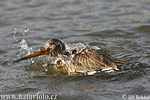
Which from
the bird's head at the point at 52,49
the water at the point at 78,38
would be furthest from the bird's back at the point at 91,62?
the bird's head at the point at 52,49

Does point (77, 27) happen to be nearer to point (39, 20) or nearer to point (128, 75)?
point (39, 20)

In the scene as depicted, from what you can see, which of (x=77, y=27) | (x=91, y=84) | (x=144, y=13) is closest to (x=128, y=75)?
(x=91, y=84)

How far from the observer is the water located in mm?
7286

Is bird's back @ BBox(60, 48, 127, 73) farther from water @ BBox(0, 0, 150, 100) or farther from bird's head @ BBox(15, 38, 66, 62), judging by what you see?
bird's head @ BBox(15, 38, 66, 62)

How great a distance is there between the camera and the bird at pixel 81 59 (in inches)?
311

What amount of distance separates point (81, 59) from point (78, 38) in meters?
3.06

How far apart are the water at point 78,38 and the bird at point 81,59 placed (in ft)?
0.75

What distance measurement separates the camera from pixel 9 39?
36.7ft

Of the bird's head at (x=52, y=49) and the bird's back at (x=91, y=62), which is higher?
the bird's head at (x=52, y=49)

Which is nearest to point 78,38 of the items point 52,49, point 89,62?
point 52,49

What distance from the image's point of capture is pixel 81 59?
26.5 feet

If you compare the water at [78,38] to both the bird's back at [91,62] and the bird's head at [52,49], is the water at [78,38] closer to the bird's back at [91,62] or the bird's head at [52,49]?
the bird's back at [91,62]

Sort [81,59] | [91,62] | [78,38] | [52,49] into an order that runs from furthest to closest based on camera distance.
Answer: [78,38], [52,49], [81,59], [91,62]

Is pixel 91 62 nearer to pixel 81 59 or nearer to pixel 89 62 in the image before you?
pixel 89 62
